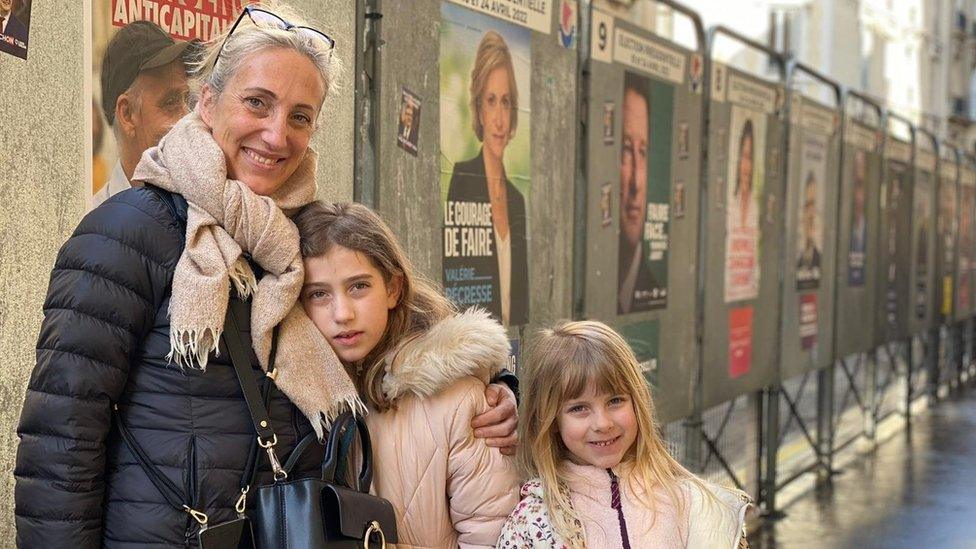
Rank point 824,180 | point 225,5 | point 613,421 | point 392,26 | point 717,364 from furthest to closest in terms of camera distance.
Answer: point 824,180 → point 717,364 → point 392,26 → point 225,5 → point 613,421

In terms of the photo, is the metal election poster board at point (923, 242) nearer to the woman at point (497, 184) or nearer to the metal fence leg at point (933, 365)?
the metal fence leg at point (933, 365)

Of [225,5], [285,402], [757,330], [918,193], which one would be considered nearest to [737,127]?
[757,330]

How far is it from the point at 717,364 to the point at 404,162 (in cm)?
356

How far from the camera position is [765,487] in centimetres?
855

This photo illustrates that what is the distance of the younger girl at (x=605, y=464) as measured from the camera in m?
2.84

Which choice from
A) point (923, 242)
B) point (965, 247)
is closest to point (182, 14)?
point (923, 242)

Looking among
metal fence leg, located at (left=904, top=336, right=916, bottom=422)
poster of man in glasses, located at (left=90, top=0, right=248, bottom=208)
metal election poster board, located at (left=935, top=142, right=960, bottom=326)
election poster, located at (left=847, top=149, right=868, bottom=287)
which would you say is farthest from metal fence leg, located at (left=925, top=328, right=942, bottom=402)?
poster of man in glasses, located at (left=90, top=0, right=248, bottom=208)

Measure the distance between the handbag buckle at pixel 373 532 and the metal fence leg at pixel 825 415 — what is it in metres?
8.24

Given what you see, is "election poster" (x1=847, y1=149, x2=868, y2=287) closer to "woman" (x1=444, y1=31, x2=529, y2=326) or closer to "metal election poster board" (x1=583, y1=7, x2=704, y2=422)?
"metal election poster board" (x1=583, y1=7, x2=704, y2=422)

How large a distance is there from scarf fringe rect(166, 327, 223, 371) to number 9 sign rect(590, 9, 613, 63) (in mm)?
3559

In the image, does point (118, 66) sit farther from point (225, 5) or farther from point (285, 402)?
point (285, 402)

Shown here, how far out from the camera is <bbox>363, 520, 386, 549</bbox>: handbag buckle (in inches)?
90.7

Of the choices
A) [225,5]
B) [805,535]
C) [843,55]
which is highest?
[843,55]

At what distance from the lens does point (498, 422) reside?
8.74 ft
